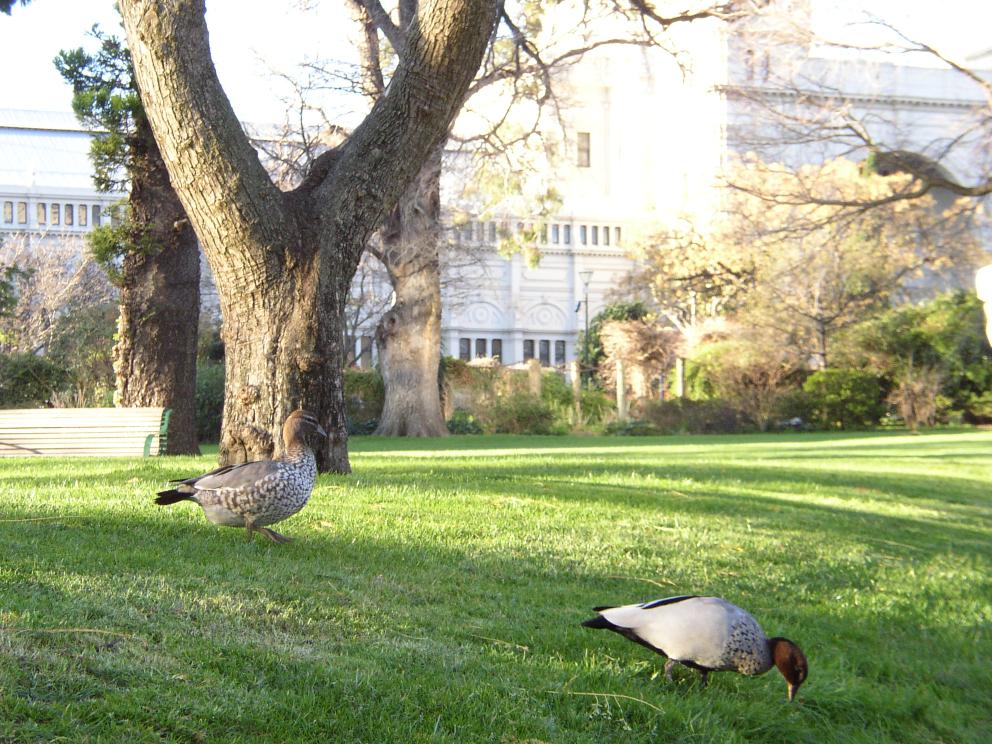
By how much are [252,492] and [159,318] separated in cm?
986

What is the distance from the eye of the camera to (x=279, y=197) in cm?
987

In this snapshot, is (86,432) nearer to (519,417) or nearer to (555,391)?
(519,417)

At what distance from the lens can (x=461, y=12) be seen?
9828 millimetres

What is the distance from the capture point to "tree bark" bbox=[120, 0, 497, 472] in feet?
30.6

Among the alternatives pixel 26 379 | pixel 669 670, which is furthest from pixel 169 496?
pixel 26 379

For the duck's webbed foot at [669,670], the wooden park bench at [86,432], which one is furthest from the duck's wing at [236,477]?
the wooden park bench at [86,432]

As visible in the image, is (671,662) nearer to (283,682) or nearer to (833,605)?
(283,682)

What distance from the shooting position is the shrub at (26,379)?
2472 cm

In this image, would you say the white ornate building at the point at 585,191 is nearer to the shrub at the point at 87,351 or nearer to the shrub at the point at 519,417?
the shrub at the point at 519,417

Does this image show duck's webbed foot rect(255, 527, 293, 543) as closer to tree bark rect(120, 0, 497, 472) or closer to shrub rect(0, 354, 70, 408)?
tree bark rect(120, 0, 497, 472)

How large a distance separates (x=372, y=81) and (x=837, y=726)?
67.7 feet

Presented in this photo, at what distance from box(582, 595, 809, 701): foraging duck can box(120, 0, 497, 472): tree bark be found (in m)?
5.55

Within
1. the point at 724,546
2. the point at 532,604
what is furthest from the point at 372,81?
the point at 532,604

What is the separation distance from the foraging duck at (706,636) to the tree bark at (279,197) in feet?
18.2
